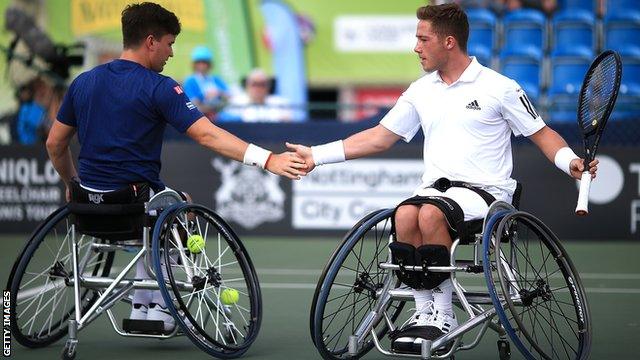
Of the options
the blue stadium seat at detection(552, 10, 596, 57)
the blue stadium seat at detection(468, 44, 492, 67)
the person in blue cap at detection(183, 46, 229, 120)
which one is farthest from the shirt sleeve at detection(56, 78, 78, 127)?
the blue stadium seat at detection(552, 10, 596, 57)

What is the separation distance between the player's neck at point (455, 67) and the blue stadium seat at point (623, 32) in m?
10.9

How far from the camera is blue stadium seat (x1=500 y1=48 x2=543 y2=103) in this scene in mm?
16750

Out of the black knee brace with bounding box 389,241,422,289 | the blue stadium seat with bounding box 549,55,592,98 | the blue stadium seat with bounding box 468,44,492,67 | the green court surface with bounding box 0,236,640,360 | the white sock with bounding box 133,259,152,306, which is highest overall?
the blue stadium seat with bounding box 468,44,492,67

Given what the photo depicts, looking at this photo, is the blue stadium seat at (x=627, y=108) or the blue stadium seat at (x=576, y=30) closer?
the blue stadium seat at (x=627, y=108)

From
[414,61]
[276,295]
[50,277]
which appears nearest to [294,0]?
[414,61]

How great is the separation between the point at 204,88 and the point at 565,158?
27.5 ft

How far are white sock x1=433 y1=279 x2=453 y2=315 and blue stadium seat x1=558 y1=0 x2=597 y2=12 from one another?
11.9 m

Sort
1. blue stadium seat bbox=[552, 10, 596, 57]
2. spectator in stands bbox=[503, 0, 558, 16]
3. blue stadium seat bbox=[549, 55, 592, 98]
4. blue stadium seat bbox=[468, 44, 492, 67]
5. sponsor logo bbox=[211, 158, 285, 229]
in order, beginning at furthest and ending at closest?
1. spectator in stands bbox=[503, 0, 558, 16]
2. blue stadium seat bbox=[552, 10, 596, 57]
3. blue stadium seat bbox=[468, 44, 492, 67]
4. blue stadium seat bbox=[549, 55, 592, 98]
5. sponsor logo bbox=[211, 158, 285, 229]

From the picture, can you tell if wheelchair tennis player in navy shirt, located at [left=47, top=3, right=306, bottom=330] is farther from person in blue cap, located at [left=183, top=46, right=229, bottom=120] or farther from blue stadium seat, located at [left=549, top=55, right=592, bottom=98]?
blue stadium seat, located at [left=549, top=55, right=592, bottom=98]

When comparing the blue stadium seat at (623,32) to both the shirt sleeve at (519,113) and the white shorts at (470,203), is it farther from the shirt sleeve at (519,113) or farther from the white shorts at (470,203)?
the white shorts at (470,203)

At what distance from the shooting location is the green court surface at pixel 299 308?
266 inches

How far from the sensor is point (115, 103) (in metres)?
6.39

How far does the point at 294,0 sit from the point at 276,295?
31.1 ft

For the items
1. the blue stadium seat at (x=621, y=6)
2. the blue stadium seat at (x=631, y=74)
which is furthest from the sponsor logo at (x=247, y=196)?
the blue stadium seat at (x=621, y=6)
